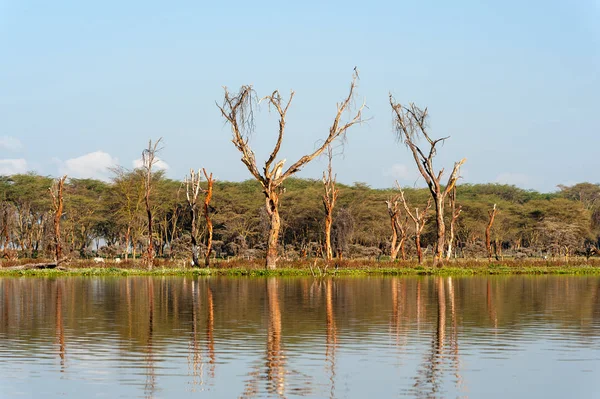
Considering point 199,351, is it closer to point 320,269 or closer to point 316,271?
point 316,271

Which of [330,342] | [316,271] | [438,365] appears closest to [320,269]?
[316,271]

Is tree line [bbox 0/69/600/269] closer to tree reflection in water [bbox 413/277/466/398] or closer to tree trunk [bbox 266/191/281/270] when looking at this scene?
tree trunk [bbox 266/191/281/270]

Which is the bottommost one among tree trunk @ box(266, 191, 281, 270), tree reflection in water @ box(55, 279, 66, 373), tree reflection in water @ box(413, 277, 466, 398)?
tree reflection in water @ box(413, 277, 466, 398)

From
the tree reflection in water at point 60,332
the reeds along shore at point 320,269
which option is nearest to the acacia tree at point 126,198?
the reeds along shore at point 320,269

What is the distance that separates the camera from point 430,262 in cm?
5559

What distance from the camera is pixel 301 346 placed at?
17203 millimetres

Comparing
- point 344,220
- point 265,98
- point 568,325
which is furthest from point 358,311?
point 344,220

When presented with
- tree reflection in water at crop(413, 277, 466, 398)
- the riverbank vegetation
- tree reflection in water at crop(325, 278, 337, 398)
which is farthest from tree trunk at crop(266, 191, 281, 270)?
tree reflection in water at crop(413, 277, 466, 398)

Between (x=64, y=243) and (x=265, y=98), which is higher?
(x=265, y=98)

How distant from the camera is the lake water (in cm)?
1319

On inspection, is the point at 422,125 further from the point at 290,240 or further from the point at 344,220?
the point at 290,240

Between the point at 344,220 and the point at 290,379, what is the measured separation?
61470 mm

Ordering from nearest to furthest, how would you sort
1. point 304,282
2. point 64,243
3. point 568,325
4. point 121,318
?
point 568,325 → point 121,318 → point 304,282 → point 64,243

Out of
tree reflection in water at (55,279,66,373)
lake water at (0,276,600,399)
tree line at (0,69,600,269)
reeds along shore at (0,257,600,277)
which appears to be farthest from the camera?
tree line at (0,69,600,269)
